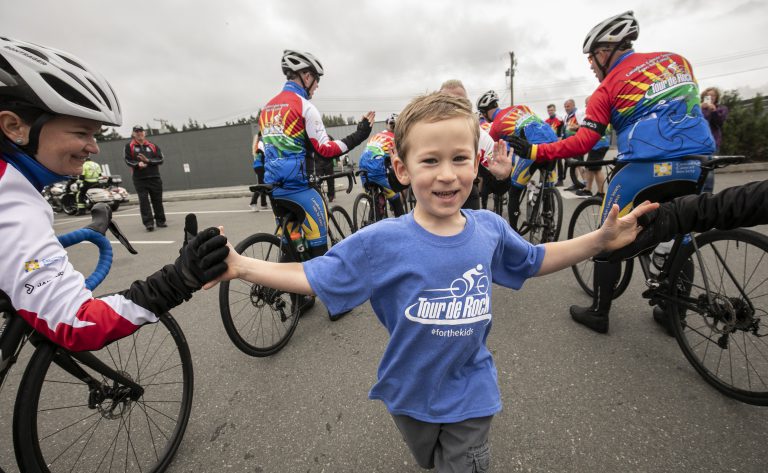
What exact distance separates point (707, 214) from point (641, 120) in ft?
3.89

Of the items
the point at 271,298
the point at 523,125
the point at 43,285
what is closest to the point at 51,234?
the point at 43,285

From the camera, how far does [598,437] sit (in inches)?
72.9

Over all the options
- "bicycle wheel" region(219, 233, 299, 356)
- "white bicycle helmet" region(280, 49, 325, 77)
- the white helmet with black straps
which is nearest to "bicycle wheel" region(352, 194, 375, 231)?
"bicycle wheel" region(219, 233, 299, 356)

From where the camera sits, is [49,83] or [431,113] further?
[49,83]

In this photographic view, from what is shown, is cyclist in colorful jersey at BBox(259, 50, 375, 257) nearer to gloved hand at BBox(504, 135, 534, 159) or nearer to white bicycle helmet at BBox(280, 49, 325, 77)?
white bicycle helmet at BBox(280, 49, 325, 77)

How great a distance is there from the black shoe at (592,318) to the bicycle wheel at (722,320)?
1.58ft

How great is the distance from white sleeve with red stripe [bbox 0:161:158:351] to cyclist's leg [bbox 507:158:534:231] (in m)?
4.67

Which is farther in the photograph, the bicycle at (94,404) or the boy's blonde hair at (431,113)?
the bicycle at (94,404)

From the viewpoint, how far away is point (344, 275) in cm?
125

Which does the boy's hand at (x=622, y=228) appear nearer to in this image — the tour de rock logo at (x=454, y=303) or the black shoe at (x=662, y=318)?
the tour de rock logo at (x=454, y=303)

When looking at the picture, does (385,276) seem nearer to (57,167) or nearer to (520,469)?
(520,469)

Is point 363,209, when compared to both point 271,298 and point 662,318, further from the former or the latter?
point 662,318

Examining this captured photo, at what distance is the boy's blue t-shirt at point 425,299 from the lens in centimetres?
124

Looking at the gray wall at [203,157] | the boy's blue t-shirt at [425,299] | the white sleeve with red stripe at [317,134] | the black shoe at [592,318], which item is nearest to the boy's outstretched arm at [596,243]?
the boy's blue t-shirt at [425,299]
